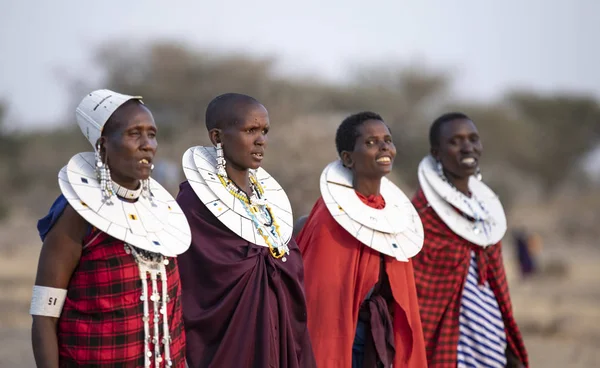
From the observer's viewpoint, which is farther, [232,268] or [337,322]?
[337,322]

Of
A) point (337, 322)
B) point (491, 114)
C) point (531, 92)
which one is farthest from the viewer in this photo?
point (531, 92)

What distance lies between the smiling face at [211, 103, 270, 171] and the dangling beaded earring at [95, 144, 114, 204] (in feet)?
3.74

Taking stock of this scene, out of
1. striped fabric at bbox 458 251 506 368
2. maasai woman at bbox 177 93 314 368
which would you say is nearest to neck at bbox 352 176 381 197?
maasai woman at bbox 177 93 314 368

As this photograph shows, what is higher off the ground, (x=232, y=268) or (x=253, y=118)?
(x=253, y=118)

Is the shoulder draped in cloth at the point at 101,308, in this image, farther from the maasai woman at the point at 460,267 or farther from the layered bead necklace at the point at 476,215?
the layered bead necklace at the point at 476,215

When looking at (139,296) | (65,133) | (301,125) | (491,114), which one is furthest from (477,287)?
(491,114)

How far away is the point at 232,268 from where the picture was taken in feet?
15.4

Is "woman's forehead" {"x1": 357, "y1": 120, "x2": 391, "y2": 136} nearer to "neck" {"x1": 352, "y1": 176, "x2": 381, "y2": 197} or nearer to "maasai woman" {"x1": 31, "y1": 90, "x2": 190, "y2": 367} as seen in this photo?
"neck" {"x1": 352, "y1": 176, "x2": 381, "y2": 197}

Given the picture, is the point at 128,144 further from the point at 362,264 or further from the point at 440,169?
the point at 440,169

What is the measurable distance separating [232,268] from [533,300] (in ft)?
36.9

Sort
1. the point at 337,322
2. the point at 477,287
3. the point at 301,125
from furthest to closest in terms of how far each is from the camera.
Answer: the point at 301,125, the point at 477,287, the point at 337,322

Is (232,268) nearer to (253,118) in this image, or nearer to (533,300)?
(253,118)

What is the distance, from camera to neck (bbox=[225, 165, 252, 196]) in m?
4.98

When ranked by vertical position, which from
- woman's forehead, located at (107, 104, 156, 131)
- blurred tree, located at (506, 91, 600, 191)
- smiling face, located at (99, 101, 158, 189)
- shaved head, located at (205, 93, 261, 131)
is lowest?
smiling face, located at (99, 101, 158, 189)
